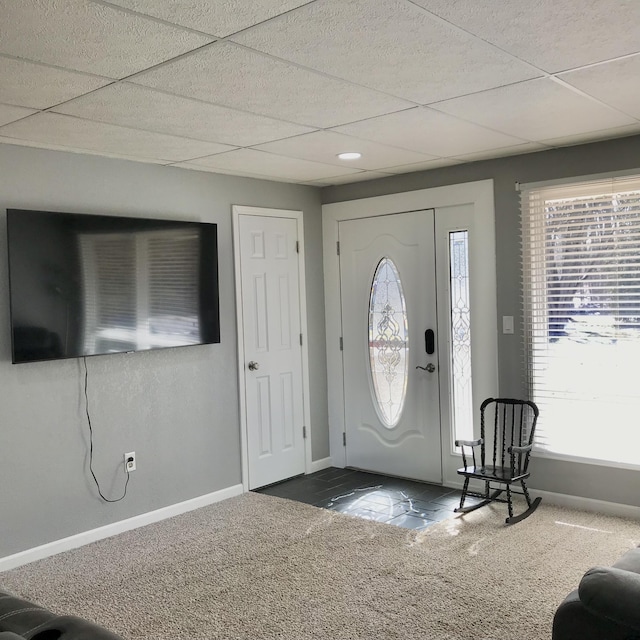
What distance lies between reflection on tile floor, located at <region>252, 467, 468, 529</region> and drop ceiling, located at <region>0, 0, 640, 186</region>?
7.63 ft

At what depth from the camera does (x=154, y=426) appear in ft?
14.5

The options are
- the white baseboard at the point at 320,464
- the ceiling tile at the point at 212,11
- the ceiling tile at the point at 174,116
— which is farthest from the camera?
the white baseboard at the point at 320,464

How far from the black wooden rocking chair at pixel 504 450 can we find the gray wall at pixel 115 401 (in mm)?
1704

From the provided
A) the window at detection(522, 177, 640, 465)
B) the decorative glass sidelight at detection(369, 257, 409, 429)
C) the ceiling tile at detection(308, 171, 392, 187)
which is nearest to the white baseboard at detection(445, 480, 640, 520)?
the window at detection(522, 177, 640, 465)

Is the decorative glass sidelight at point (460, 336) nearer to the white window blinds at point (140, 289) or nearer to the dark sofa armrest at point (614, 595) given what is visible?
the white window blinds at point (140, 289)

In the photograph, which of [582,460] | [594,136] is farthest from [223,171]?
[582,460]

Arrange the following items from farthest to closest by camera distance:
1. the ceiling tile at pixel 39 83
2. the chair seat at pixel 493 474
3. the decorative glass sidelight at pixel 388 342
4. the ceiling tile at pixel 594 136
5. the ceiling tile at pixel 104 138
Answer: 1. the decorative glass sidelight at pixel 388 342
2. the chair seat at pixel 493 474
3. the ceiling tile at pixel 594 136
4. the ceiling tile at pixel 104 138
5. the ceiling tile at pixel 39 83

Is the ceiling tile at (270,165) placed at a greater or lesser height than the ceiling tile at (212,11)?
greater

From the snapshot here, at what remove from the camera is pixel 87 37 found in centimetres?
216

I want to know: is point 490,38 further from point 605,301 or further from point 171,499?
point 171,499

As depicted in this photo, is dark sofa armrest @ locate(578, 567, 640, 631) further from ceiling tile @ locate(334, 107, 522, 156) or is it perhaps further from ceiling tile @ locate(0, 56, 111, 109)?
ceiling tile @ locate(0, 56, 111, 109)

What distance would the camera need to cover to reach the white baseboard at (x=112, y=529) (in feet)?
12.2

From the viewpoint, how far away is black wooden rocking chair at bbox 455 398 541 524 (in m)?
4.19

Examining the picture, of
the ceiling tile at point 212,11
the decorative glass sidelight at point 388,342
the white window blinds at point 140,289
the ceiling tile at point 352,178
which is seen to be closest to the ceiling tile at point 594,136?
the ceiling tile at point 352,178
